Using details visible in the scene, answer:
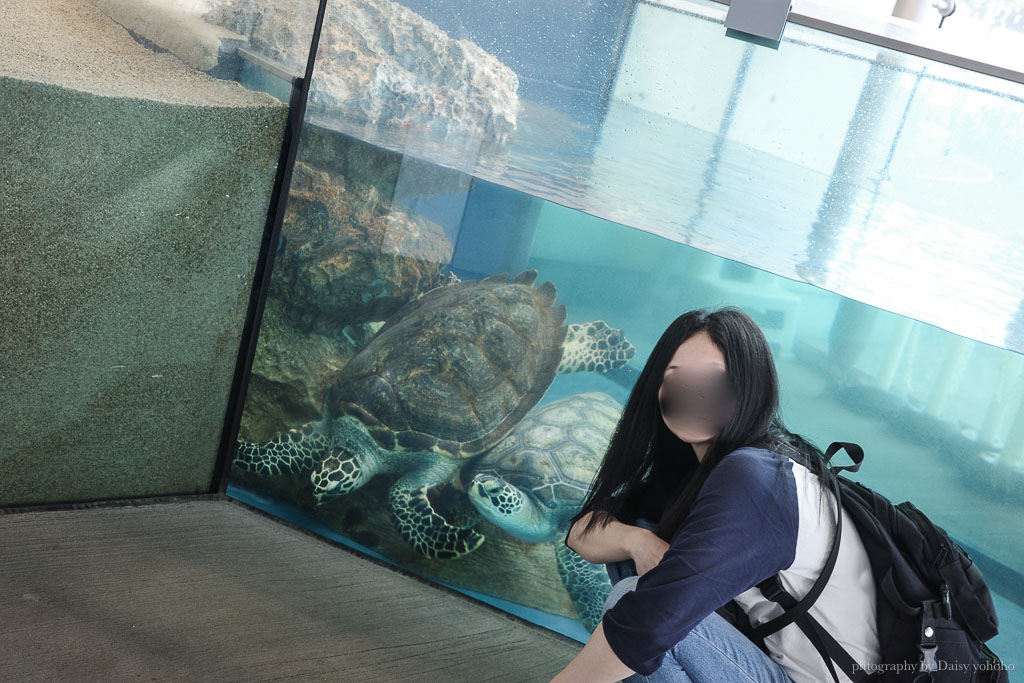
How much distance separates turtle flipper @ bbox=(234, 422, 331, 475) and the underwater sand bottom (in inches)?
5.4

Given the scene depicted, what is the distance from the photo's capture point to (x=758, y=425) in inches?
Result: 43.9

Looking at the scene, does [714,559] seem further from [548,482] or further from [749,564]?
[548,482]

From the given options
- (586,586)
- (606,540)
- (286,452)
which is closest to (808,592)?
(606,540)

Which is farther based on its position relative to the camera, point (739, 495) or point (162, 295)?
point (162, 295)

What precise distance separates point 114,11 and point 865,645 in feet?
6.64

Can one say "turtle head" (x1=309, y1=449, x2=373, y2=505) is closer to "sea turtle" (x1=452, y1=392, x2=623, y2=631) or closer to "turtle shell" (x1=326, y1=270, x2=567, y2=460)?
"turtle shell" (x1=326, y1=270, x2=567, y2=460)

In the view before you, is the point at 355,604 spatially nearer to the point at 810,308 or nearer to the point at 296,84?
the point at 296,84

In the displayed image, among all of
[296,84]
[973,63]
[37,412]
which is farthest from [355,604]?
[973,63]

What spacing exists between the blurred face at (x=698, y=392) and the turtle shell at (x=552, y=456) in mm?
892

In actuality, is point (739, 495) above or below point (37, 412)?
above

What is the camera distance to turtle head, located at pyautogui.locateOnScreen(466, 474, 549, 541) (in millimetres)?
2031

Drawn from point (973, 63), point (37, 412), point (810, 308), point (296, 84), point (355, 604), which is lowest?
point (355, 604)

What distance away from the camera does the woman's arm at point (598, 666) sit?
0.98 meters

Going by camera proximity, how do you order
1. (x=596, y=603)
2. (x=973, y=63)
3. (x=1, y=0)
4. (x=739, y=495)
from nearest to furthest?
(x=739, y=495) < (x=1, y=0) < (x=973, y=63) < (x=596, y=603)
